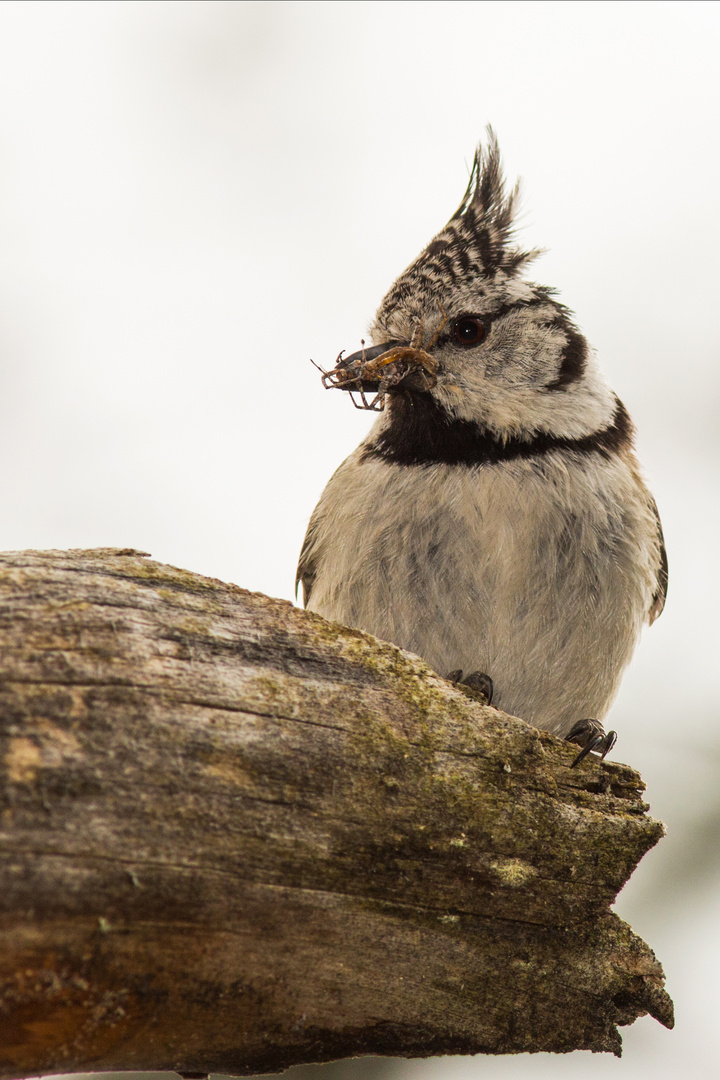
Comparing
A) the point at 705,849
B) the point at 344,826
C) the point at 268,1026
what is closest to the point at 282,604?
the point at 344,826

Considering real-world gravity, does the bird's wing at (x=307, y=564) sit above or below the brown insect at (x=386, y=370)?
below

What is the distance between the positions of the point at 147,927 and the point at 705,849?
4.41 m

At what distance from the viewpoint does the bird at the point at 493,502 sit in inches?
166

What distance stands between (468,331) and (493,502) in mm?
889

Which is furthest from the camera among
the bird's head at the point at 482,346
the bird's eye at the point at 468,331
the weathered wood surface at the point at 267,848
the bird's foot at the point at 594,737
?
the bird's eye at the point at 468,331

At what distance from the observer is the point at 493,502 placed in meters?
4.24

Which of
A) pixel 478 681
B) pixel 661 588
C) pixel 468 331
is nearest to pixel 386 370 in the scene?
pixel 468 331

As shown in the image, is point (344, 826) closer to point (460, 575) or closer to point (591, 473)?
point (460, 575)

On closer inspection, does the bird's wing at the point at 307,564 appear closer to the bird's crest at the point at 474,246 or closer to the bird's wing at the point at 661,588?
the bird's crest at the point at 474,246

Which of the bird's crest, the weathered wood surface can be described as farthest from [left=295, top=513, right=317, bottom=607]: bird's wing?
the weathered wood surface

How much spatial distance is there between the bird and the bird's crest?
0.04 feet

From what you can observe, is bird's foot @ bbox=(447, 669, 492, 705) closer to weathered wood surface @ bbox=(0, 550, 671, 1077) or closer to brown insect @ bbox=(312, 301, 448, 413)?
weathered wood surface @ bbox=(0, 550, 671, 1077)

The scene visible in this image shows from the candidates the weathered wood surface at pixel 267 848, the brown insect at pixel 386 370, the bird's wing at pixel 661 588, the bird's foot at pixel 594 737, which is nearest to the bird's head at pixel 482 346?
the brown insect at pixel 386 370

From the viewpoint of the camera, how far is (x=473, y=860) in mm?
2631
